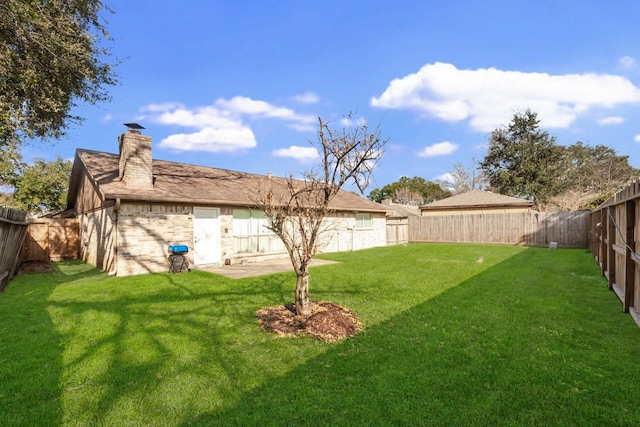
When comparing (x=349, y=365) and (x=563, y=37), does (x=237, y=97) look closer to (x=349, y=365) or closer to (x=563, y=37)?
(x=563, y=37)

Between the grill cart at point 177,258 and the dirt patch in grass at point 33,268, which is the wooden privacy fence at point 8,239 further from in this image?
the grill cart at point 177,258

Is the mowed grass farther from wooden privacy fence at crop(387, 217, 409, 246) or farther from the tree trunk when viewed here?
wooden privacy fence at crop(387, 217, 409, 246)

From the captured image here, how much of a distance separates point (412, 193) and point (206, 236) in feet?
131

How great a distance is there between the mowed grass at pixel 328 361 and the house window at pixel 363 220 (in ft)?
34.8

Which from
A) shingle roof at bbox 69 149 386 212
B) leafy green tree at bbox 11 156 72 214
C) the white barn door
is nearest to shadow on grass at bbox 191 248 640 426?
shingle roof at bbox 69 149 386 212

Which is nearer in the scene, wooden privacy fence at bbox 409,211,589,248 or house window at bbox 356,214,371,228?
wooden privacy fence at bbox 409,211,589,248

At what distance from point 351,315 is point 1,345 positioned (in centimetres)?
504

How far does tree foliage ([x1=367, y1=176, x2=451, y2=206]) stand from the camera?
153 feet

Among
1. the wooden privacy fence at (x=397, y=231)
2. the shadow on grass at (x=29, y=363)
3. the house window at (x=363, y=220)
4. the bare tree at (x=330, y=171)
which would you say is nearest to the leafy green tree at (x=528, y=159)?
the wooden privacy fence at (x=397, y=231)

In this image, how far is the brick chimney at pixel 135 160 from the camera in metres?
10.3

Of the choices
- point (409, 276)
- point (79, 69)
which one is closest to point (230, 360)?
point (409, 276)

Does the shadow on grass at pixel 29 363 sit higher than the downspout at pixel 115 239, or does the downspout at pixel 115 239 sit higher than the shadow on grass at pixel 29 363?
the downspout at pixel 115 239

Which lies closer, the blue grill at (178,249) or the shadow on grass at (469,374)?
the shadow on grass at (469,374)

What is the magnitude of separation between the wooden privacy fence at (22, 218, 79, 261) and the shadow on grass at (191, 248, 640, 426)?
14.5 meters
